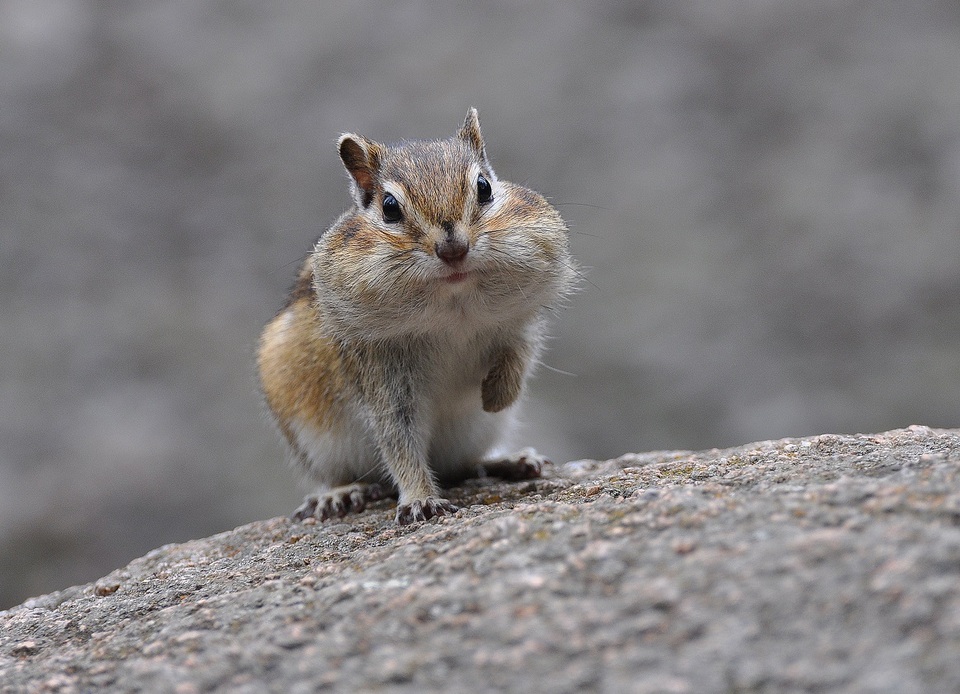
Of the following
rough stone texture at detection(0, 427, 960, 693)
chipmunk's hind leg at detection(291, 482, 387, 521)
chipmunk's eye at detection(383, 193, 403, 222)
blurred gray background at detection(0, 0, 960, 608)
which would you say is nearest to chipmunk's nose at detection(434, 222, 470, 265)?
chipmunk's eye at detection(383, 193, 403, 222)

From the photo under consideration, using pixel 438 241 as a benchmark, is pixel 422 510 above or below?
below

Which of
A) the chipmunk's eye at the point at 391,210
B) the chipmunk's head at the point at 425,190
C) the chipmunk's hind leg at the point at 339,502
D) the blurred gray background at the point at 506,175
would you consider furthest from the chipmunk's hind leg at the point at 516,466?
the blurred gray background at the point at 506,175

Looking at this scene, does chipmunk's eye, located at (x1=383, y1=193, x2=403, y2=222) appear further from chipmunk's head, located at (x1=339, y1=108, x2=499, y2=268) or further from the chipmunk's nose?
the chipmunk's nose

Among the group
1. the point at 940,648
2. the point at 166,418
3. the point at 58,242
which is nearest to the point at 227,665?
the point at 940,648

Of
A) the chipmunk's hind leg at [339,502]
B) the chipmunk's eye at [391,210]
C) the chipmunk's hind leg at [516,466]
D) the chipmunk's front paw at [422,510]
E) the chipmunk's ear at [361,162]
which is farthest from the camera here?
the chipmunk's hind leg at [516,466]

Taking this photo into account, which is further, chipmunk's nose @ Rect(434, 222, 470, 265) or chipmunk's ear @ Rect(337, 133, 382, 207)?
chipmunk's ear @ Rect(337, 133, 382, 207)

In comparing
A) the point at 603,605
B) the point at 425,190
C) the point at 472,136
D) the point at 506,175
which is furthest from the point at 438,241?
the point at 506,175

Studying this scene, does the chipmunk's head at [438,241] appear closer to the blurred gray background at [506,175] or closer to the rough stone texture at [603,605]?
the rough stone texture at [603,605]

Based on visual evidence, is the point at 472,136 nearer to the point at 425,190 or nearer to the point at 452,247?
the point at 425,190
